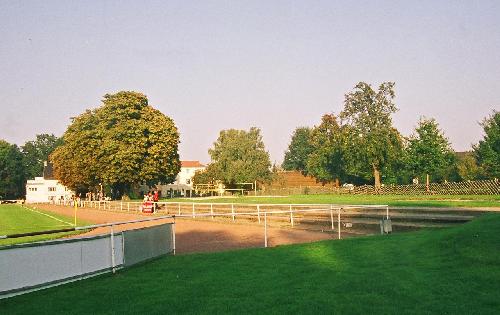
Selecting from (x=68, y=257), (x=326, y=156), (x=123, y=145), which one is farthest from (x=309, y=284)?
(x=326, y=156)

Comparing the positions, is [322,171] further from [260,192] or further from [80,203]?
[80,203]

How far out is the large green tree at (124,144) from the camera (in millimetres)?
63500

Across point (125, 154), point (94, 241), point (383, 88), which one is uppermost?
point (383, 88)

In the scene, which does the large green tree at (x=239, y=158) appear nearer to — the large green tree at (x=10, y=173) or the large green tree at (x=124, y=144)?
the large green tree at (x=124, y=144)

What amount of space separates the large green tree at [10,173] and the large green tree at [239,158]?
5968 cm

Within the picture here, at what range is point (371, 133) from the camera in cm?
7156

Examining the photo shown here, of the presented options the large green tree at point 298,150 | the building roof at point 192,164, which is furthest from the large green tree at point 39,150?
the large green tree at point 298,150

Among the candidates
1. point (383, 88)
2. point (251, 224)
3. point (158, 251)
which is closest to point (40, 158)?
point (383, 88)

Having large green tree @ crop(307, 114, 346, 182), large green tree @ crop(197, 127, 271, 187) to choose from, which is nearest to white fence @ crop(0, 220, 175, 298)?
large green tree @ crop(307, 114, 346, 182)

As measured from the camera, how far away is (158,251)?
45.2 feet

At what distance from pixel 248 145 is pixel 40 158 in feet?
326

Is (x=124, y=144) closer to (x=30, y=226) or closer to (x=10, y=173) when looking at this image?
(x=30, y=226)

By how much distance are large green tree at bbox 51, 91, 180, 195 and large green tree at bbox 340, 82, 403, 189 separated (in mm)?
25434

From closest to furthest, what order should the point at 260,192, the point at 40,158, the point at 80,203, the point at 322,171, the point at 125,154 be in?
the point at 125,154 < the point at 80,203 < the point at 260,192 < the point at 322,171 < the point at 40,158
